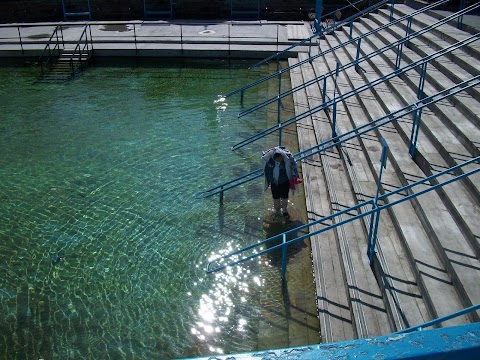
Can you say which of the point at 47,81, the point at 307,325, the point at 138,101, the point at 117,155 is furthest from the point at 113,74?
the point at 307,325

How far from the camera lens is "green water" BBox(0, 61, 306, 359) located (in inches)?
239

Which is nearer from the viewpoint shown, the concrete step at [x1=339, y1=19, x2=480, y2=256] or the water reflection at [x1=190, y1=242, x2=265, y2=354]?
the water reflection at [x1=190, y1=242, x2=265, y2=354]

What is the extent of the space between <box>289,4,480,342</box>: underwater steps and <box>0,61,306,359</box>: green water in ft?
3.23

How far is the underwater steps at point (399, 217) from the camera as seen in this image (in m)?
5.43

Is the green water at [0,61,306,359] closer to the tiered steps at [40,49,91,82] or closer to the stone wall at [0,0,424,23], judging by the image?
the tiered steps at [40,49,91,82]

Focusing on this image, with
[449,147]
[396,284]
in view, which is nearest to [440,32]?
[449,147]

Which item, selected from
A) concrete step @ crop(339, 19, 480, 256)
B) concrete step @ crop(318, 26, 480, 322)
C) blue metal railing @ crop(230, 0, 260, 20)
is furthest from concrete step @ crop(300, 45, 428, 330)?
blue metal railing @ crop(230, 0, 260, 20)

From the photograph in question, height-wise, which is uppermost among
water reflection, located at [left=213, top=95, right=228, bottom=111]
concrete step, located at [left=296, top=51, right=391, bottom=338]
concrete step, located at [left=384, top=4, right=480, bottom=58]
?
concrete step, located at [left=384, top=4, right=480, bottom=58]

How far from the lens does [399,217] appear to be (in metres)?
6.73

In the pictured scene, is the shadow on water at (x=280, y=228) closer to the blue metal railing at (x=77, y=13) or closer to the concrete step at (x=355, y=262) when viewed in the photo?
the concrete step at (x=355, y=262)

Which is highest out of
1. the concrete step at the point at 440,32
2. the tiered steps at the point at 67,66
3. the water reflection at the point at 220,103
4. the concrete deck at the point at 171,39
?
the concrete step at the point at 440,32

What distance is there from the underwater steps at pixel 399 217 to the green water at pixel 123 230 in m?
0.98

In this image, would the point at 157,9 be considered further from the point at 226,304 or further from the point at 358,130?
the point at 226,304

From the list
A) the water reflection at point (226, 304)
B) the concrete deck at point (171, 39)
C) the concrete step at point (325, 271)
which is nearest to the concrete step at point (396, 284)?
the concrete step at point (325, 271)
